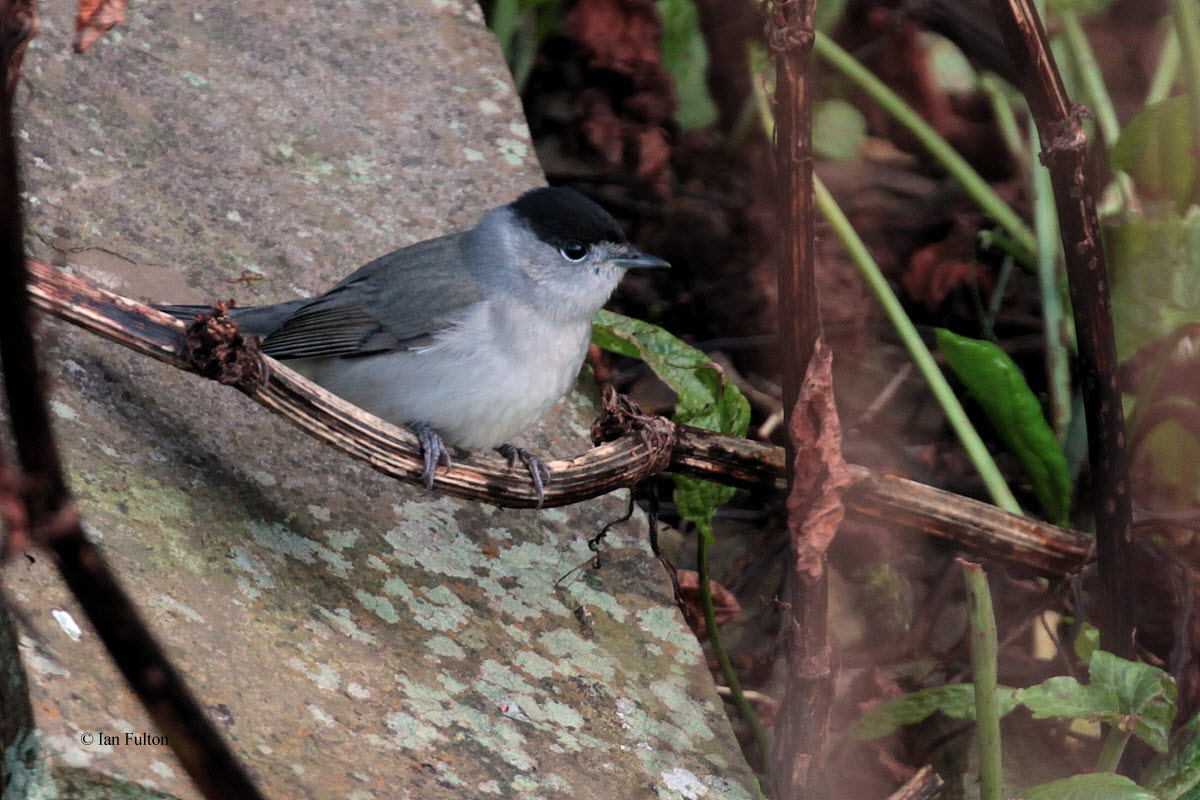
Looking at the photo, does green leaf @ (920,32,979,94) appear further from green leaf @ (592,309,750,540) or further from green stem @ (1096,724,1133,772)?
green stem @ (1096,724,1133,772)

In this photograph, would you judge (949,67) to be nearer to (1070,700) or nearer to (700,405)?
(700,405)

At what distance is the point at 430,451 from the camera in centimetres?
260

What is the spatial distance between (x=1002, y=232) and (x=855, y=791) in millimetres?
2748

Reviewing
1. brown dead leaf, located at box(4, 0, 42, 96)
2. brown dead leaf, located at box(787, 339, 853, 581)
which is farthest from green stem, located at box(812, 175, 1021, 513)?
brown dead leaf, located at box(4, 0, 42, 96)

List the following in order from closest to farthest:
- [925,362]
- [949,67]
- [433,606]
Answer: [433,606], [925,362], [949,67]

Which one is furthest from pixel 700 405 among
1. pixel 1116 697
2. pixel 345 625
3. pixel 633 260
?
pixel 1116 697

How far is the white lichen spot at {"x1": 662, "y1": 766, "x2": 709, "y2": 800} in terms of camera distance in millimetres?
2443

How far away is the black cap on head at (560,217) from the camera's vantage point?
339 centimetres

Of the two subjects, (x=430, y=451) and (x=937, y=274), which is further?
(x=937, y=274)

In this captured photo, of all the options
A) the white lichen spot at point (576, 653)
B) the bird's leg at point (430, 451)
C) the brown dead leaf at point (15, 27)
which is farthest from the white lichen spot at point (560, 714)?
the brown dead leaf at point (15, 27)

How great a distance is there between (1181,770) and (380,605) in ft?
5.64

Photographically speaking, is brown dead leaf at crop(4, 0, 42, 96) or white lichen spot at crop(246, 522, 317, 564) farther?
white lichen spot at crop(246, 522, 317, 564)

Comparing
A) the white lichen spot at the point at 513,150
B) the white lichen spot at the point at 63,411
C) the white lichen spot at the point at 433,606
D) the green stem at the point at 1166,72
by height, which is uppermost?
the green stem at the point at 1166,72

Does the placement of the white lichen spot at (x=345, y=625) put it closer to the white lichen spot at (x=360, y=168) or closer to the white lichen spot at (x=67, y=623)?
the white lichen spot at (x=67, y=623)
